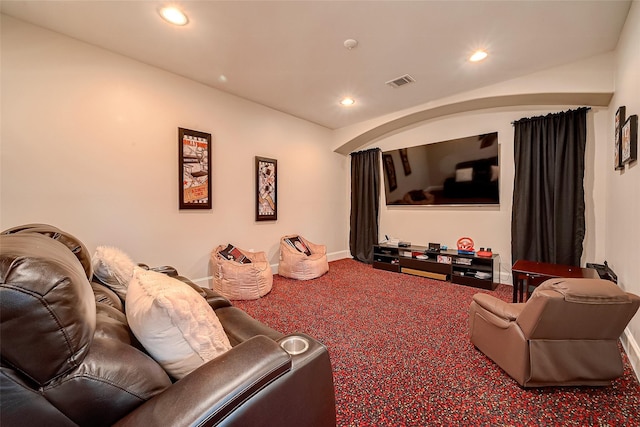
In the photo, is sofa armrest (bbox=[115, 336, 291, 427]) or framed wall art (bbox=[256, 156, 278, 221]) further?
framed wall art (bbox=[256, 156, 278, 221])

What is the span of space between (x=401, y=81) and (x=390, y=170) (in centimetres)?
175

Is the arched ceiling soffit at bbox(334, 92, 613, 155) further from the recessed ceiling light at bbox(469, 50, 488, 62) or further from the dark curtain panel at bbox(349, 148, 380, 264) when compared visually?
the recessed ceiling light at bbox(469, 50, 488, 62)

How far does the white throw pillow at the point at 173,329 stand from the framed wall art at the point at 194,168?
95.9 inches

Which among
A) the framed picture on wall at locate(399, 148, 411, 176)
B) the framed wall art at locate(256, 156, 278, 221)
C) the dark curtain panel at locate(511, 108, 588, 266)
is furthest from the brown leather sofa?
the framed picture on wall at locate(399, 148, 411, 176)

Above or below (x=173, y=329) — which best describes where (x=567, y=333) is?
below

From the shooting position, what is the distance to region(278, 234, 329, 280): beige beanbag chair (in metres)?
3.79

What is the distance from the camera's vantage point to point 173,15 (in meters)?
2.08

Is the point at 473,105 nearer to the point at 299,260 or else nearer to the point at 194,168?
the point at 299,260

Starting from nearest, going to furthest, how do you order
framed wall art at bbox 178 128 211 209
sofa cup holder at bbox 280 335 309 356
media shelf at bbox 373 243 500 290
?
1. sofa cup holder at bbox 280 335 309 356
2. framed wall art at bbox 178 128 211 209
3. media shelf at bbox 373 243 500 290

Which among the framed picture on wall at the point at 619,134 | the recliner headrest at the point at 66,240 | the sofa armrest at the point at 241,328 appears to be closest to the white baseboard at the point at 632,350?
the framed picture on wall at the point at 619,134

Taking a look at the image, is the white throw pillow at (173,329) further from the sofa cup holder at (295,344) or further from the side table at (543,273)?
the side table at (543,273)

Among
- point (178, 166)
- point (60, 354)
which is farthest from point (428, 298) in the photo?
point (178, 166)

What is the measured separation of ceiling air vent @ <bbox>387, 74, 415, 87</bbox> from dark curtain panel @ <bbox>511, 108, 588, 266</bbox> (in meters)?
1.64

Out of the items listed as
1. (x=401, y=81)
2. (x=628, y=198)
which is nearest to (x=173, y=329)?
(x=628, y=198)
